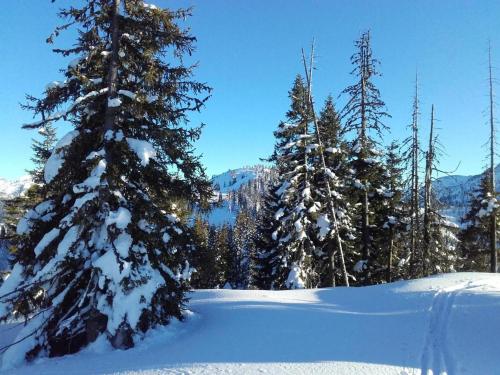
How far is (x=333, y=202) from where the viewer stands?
23.1 metres

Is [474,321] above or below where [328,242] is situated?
below

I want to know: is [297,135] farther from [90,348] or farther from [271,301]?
[90,348]

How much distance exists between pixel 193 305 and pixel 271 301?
263 cm

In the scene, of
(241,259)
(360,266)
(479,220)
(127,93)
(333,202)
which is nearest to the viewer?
(127,93)

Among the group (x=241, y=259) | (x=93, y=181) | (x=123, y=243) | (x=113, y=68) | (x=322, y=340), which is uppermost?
(x=113, y=68)

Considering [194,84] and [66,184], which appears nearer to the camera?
[66,184]

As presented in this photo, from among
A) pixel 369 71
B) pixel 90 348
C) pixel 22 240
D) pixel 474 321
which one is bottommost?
pixel 90 348

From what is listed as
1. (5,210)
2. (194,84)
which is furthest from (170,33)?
(5,210)

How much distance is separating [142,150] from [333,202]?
15910 millimetres

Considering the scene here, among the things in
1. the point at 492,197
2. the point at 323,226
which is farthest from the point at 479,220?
the point at 323,226

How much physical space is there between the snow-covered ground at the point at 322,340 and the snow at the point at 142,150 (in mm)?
4126

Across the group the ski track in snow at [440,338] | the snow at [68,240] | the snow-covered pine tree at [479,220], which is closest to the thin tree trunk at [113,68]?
the snow at [68,240]

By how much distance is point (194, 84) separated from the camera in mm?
10930

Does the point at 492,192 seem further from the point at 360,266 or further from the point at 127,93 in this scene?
the point at 127,93
